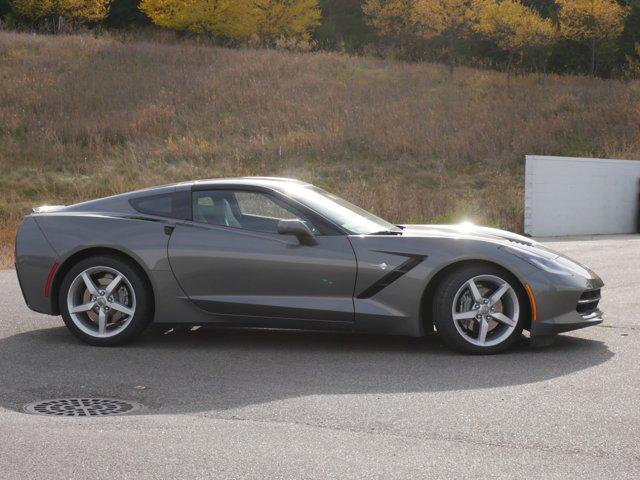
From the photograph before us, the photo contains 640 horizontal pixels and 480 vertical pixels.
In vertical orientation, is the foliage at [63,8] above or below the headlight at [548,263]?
above

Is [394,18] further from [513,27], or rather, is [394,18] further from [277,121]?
[277,121]

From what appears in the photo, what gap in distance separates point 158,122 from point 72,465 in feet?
126

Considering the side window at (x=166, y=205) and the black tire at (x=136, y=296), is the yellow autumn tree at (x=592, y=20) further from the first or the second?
the black tire at (x=136, y=296)

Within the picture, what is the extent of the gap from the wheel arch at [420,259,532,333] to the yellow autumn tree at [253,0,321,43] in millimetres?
55478

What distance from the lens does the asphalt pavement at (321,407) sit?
15.3 feet

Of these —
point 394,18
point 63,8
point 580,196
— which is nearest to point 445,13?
point 394,18

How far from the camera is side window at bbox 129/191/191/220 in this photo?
25.8 feet

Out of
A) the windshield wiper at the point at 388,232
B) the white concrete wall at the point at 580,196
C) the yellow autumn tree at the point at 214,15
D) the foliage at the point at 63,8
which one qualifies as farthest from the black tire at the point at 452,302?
the foliage at the point at 63,8

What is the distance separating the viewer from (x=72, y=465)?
4.66 meters

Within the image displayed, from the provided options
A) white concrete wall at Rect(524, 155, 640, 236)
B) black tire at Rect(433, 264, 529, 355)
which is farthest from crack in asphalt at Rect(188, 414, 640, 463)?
white concrete wall at Rect(524, 155, 640, 236)

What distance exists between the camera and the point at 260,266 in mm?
7484

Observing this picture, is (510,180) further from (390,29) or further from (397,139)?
(390,29)

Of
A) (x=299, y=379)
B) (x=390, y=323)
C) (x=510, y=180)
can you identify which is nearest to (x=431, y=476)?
(x=299, y=379)

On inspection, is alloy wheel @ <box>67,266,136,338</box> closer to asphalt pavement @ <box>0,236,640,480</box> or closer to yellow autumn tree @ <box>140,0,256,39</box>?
asphalt pavement @ <box>0,236,640,480</box>
